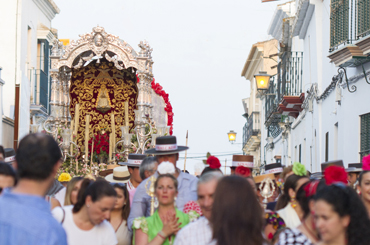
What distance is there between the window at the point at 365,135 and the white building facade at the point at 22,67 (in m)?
10.1

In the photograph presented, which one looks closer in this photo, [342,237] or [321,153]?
[342,237]

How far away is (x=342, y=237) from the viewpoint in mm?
3869

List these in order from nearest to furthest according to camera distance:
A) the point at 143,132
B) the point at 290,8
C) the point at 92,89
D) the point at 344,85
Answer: the point at 344,85
the point at 143,132
the point at 92,89
the point at 290,8

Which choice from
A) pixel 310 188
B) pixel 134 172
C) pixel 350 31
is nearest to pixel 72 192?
pixel 134 172

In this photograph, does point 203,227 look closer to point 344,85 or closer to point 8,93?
point 344,85

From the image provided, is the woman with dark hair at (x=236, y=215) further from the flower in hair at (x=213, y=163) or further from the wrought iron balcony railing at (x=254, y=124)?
the wrought iron balcony railing at (x=254, y=124)

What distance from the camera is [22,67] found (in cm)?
2131

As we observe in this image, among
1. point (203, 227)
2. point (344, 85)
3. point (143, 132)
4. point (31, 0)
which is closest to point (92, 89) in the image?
point (143, 132)

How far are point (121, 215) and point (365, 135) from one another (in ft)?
20.7

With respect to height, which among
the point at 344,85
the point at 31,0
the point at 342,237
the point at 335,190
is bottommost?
the point at 342,237

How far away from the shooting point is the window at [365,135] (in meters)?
11.7

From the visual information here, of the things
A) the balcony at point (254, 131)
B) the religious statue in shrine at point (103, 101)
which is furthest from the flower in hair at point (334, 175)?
the balcony at point (254, 131)

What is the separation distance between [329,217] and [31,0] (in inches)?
799

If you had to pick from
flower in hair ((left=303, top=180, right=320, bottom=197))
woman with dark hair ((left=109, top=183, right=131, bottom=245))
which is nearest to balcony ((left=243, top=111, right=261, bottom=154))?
woman with dark hair ((left=109, top=183, right=131, bottom=245))
